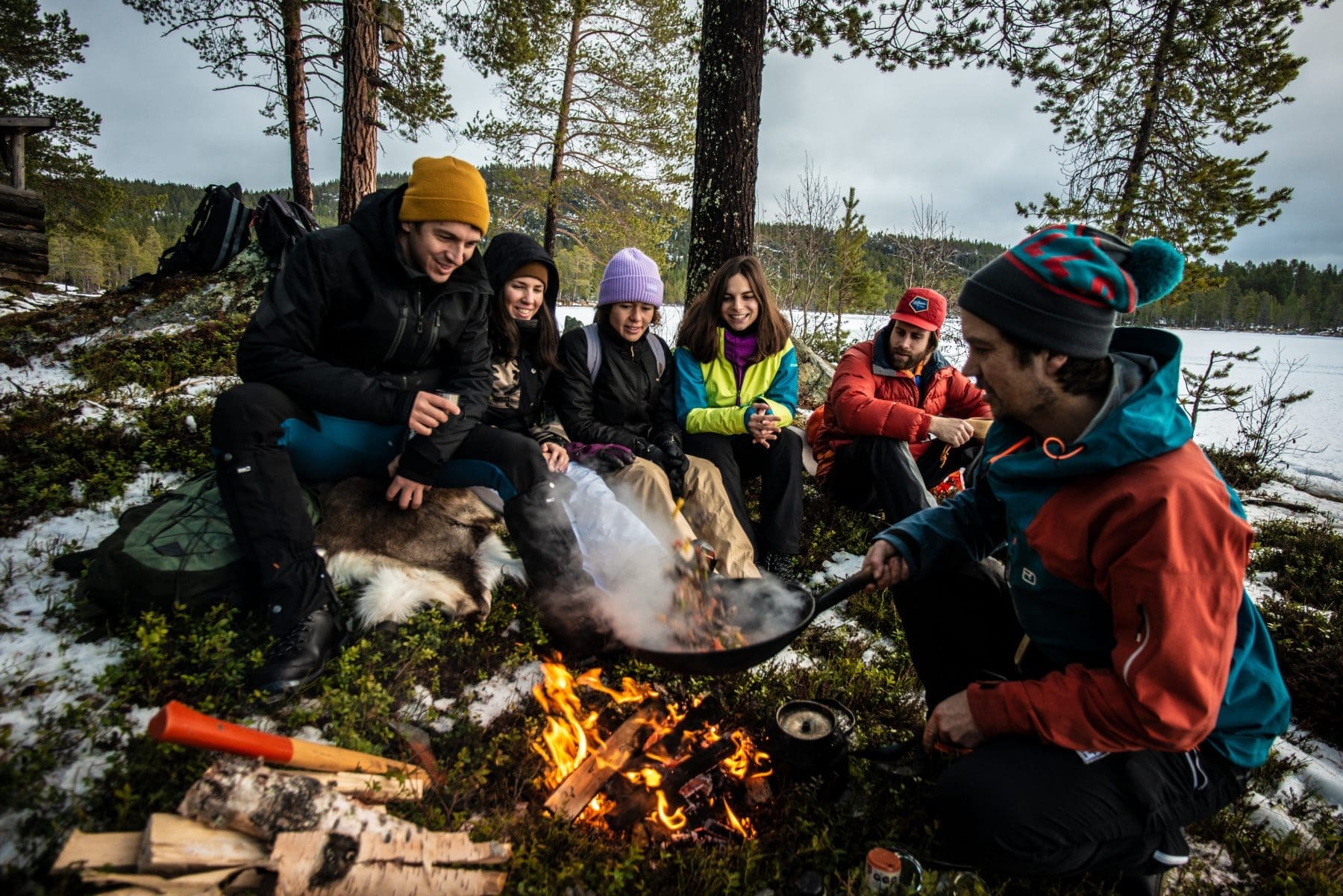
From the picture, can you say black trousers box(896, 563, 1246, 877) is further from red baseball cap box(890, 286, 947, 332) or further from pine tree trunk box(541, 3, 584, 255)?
pine tree trunk box(541, 3, 584, 255)

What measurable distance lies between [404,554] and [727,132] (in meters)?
4.58

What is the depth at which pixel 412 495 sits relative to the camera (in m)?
3.23

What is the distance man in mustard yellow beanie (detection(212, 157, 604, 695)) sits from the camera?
261 cm

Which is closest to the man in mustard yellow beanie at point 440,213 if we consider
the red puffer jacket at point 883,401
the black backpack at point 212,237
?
the red puffer jacket at point 883,401

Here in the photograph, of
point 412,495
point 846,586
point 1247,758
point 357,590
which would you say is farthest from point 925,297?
point 357,590

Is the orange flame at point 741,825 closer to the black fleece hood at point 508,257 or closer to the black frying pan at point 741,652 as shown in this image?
the black frying pan at point 741,652

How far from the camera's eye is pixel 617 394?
13.8ft

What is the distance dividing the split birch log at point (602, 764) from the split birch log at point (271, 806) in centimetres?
51

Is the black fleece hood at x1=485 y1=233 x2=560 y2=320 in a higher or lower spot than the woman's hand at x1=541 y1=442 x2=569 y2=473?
higher

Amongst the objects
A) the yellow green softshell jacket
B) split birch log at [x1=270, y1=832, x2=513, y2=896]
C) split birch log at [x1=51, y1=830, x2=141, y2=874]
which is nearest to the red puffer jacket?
the yellow green softshell jacket

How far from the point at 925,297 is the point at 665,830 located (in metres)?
3.69

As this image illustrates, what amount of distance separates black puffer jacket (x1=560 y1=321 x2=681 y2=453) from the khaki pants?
28 cm

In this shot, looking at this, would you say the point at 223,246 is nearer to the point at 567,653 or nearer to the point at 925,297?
the point at 567,653

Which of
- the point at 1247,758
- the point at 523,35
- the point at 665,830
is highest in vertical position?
the point at 523,35
